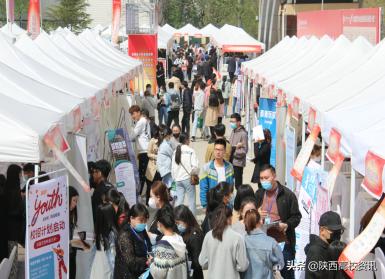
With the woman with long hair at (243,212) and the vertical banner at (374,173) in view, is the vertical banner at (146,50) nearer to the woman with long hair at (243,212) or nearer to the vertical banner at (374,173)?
the woman with long hair at (243,212)

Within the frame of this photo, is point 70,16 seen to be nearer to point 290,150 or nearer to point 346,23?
point 346,23

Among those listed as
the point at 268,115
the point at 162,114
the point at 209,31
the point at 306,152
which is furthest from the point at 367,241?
the point at 209,31

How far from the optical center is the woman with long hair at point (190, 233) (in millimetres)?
6926

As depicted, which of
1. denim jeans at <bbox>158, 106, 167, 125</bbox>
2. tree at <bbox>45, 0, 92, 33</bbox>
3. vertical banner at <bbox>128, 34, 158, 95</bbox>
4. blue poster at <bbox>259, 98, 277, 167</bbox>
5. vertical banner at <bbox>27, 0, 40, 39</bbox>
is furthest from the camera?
tree at <bbox>45, 0, 92, 33</bbox>

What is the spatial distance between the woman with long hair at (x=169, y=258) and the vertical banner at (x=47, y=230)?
76 cm

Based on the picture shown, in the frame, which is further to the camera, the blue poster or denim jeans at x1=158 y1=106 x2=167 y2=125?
denim jeans at x1=158 y1=106 x2=167 y2=125

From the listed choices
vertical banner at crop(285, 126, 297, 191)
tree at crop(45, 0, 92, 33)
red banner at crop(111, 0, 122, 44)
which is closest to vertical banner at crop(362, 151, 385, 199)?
vertical banner at crop(285, 126, 297, 191)

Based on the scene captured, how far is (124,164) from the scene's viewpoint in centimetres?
1103

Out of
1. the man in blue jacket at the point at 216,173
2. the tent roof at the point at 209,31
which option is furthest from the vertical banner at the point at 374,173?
the tent roof at the point at 209,31

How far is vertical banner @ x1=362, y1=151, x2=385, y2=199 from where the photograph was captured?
5008 mm

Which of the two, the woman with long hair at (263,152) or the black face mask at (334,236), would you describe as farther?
the woman with long hair at (263,152)

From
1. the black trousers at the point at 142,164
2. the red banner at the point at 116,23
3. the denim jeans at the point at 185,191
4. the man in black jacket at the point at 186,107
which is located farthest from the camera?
the red banner at the point at 116,23

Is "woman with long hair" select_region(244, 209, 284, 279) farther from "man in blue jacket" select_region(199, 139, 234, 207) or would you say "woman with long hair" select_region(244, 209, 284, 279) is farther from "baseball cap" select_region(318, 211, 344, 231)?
"man in blue jacket" select_region(199, 139, 234, 207)

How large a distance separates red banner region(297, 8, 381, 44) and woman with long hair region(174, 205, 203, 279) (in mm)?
9131
